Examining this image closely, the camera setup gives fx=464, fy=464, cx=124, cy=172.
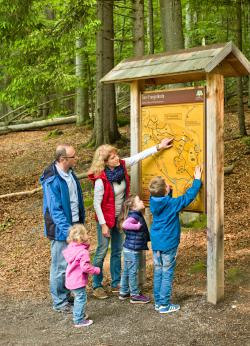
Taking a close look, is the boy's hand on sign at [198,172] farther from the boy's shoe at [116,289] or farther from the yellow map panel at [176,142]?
the boy's shoe at [116,289]

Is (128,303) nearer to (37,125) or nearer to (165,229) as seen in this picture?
(165,229)

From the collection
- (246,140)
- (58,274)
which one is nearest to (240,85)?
(246,140)

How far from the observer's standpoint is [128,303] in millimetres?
5574

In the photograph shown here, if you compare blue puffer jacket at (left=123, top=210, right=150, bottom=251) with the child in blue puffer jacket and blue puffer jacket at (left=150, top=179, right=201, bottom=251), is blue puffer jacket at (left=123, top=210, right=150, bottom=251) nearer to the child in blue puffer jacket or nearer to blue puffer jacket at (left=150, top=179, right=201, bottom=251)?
the child in blue puffer jacket

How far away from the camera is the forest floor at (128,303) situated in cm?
466

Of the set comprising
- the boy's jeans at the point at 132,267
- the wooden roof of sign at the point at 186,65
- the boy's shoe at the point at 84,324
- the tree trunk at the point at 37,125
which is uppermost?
the wooden roof of sign at the point at 186,65

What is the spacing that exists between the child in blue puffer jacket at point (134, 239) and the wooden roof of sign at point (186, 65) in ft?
4.85

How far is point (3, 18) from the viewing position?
10.2 m

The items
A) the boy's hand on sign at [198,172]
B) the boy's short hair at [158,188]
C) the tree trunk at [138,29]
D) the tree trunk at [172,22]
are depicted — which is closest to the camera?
the boy's short hair at [158,188]

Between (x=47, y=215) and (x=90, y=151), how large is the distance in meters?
9.05

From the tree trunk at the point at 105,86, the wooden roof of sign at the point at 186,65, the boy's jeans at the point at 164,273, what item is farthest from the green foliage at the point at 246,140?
the boy's jeans at the point at 164,273

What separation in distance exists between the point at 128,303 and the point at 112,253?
68cm

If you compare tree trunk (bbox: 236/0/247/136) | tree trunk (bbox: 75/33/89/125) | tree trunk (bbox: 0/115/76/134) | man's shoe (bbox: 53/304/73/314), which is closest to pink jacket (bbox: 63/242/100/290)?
man's shoe (bbox: 53/304/73/314)

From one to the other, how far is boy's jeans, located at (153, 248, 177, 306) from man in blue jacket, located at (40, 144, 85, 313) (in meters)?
1.11
